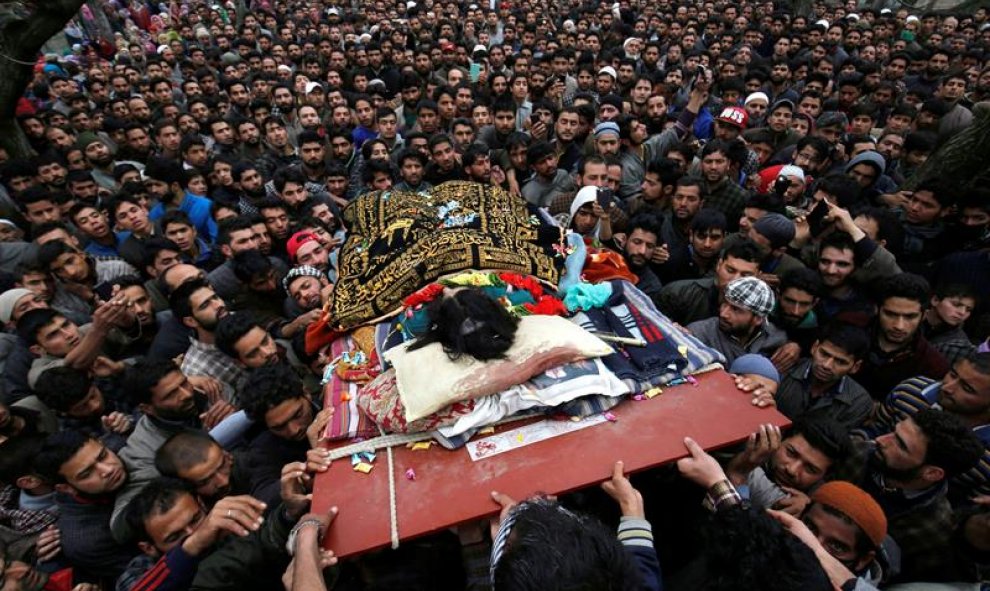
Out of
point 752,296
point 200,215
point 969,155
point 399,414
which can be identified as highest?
point 969,155

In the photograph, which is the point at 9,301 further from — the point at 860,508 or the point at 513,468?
the point at 860,508

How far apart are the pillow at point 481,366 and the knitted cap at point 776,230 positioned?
2364mm

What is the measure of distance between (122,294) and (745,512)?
457cm

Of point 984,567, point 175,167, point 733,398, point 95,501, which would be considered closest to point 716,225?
point 733,398

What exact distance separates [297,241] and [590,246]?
2.85m

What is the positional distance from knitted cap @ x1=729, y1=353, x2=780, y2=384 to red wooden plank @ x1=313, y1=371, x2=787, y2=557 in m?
0.29

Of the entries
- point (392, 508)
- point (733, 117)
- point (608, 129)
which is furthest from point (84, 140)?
point (733, 117)

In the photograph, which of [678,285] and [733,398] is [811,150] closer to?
[678,285]

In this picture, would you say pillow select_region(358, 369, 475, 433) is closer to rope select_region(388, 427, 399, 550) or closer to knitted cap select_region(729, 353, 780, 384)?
rope select_region(388, 427, 399, 550)

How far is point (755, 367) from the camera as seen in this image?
2.75 meters

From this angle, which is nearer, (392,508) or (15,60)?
(392,508)

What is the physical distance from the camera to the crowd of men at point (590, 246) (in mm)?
2129

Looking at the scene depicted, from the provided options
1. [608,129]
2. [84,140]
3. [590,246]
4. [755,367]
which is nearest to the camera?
[755,367]

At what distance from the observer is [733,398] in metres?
2.54
